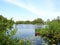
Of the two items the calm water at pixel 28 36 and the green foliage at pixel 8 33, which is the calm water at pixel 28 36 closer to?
the calm water at pixel 28 36

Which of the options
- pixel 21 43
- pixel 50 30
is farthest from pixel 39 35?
pixel 21 43

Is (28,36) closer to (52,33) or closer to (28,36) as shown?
(28,36)

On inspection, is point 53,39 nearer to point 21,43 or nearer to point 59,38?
point 59,38

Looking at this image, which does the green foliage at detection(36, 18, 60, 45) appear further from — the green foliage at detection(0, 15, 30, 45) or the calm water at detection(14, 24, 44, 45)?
the green foliage at detection(0, 15, 30, 45)

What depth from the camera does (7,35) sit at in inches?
114

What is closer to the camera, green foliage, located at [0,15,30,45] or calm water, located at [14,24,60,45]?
green foliage, located at [0,15,30,45]

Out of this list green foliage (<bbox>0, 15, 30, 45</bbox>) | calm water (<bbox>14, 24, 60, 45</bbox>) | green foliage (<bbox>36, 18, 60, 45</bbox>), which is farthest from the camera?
green foliage (<bbox>36, 18, 60, 45</bbox>)

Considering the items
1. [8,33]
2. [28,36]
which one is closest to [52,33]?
[28,36]

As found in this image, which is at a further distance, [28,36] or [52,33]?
[52,33]

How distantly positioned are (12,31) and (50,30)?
15.9 meters

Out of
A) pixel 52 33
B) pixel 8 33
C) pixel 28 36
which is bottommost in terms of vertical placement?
pixel 52 33

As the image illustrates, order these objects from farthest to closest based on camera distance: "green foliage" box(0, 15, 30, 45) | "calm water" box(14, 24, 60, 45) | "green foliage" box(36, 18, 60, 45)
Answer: "green foliage" box(36, 18, 60, 45), "calm water" box(14, 24, 60, 45), "green foliage" box(0, 15, 30, 45)

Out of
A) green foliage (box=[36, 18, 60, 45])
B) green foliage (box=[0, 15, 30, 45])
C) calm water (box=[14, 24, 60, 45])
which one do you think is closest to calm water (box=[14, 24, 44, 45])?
calm water (box=[14, 24, 60, 45])

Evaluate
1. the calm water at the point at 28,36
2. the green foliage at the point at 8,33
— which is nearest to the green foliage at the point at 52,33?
the calm water at the point at 28,36
